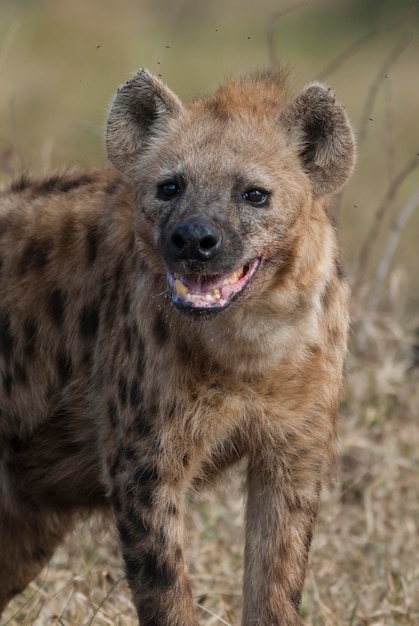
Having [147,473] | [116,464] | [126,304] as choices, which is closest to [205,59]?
[126,304]

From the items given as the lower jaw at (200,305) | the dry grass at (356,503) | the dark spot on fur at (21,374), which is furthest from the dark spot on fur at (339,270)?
the dark spot on fur at (21,374)

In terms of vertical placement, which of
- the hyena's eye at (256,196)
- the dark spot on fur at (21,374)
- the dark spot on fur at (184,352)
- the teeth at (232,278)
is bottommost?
the dark spot on fur at (21,374)

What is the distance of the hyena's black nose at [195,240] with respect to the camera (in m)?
3.68

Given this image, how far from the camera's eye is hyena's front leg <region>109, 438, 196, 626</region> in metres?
3.96

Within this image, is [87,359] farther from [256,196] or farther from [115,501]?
[256,196]

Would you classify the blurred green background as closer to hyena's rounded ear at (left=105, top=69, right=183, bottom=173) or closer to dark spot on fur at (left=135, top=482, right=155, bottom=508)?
hyena's rounded ear at (left=105, top=69, right=183, bottom=173)

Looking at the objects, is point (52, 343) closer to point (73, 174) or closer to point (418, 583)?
point (73, 174)

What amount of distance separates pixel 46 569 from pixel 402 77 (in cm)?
1078

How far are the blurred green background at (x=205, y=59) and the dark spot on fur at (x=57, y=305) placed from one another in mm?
5795

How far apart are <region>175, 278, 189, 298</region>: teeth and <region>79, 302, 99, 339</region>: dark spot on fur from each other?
1.99ft

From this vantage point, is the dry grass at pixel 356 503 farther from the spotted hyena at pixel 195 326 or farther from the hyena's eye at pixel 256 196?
the hyena's eye at pixel 256 196

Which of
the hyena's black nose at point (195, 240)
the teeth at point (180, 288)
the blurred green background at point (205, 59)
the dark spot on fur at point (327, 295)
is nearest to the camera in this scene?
the hyena's black nose at point (195, 240)

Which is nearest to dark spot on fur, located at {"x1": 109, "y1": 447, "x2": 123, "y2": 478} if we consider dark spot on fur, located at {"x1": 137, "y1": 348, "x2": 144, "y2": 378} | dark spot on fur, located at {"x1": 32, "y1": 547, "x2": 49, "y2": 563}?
dark spot on fur, located at {"x1": 137, "y1": 348, "x2": 144, "y2": 378}

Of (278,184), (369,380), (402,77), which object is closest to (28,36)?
(402,77)
